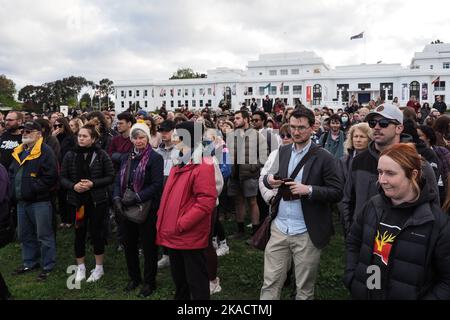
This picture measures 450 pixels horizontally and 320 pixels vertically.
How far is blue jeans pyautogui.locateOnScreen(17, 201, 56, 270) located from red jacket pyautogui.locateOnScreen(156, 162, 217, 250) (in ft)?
8.03

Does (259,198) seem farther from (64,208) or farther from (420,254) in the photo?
(420,254)

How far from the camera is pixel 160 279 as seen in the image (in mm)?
5176

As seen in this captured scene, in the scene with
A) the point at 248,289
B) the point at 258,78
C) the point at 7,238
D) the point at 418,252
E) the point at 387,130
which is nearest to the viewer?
the point at 418,252

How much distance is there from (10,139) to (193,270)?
471 centimetres

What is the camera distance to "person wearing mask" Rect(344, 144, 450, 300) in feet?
7.80

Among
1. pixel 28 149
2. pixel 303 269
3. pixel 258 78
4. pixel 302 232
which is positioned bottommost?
pixel 303 269

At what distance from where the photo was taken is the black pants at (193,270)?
3666mm

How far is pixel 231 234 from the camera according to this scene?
22.7 feet

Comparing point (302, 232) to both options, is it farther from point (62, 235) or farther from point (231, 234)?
point (62, 235)

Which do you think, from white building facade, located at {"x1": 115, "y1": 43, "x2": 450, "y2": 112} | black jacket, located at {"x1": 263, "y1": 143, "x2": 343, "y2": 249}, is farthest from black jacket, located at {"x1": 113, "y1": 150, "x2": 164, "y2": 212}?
white building facade, located at {"x1": 115, "y1": 43, "x2": 450, "y2": 112}

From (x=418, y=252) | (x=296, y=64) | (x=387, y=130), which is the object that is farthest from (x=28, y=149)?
(x=296, y=64)

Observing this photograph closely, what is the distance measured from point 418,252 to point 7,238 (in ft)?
13.7

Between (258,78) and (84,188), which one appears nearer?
(84,188)

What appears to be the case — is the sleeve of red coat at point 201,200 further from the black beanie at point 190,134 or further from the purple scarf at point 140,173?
the purple scarf at point 140,173
